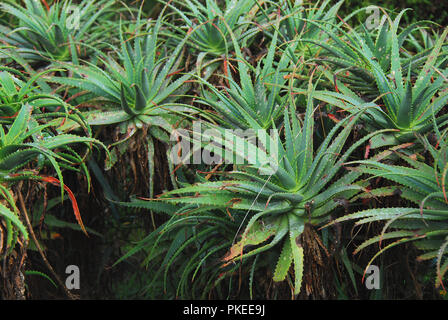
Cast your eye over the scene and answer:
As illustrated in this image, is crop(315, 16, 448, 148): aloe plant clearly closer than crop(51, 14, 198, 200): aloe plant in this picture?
Yes

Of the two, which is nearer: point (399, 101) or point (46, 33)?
point (399, 101)

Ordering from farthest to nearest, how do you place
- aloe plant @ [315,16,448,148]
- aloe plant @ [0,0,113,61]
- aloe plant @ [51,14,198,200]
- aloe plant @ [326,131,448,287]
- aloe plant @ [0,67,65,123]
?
1. aloe plant @ [0,0,113,61]
2. aloe plant @ [51,14,198,200]
3. aloe plant @ [0,67,65,123]
4. aloe plant @ [315,16,448,148]
5. aloe plant @ [326,131,448,287]

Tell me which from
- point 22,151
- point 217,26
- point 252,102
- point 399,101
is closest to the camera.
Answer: point 22,151

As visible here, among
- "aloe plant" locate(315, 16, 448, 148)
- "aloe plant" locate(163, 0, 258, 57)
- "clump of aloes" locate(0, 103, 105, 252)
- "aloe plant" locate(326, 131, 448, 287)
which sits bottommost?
"aloe plant" locate(326, 131, 448, 287)

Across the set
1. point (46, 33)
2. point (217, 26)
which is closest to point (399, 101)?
point (217, 26)

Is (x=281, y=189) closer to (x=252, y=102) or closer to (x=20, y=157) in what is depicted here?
(x=252, y=102)

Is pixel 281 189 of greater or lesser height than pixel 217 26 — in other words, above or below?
below

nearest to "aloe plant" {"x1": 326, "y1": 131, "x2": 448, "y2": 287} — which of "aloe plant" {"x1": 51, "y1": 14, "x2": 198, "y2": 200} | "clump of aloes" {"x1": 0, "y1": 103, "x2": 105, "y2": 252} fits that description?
"aloe plant" {"x1": 51, "y1": 14, "x2": 198, "y2": 200}

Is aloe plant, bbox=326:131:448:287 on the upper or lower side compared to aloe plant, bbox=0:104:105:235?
lower

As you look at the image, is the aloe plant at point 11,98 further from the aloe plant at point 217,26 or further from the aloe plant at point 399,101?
the aloe plant at point 399,101

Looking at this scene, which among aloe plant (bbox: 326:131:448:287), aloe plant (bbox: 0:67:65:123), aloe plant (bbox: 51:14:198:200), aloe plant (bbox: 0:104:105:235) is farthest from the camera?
aloe plant (bbox: 51:14:198:200)

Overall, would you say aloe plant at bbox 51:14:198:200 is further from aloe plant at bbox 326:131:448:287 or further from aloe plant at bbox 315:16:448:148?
aloe plant at bbox 326:131:448:287

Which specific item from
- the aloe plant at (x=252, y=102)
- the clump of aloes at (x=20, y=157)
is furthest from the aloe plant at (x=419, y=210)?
the clump of aloes at (x=20, y=157)
